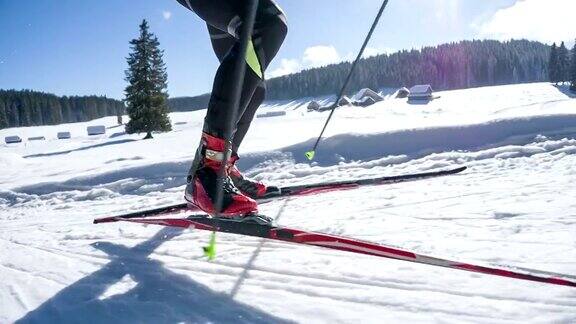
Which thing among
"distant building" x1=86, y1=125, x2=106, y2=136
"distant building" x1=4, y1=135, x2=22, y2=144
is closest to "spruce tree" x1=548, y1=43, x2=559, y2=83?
"distant building" x1=86, y1=125, x2=106, y2=136

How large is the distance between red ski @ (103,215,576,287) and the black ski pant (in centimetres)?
45

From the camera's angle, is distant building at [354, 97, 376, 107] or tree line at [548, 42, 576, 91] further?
tree line at [548, 42, 576, 91]

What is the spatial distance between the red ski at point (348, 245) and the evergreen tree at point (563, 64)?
78.4 metres

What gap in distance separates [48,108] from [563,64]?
112 m

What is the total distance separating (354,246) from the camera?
5.15ft

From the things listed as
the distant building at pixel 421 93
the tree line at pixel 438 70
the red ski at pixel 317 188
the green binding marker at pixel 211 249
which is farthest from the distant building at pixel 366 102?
the green binding marker at pixel 211 249

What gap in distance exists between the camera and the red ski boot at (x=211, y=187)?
1954 mm

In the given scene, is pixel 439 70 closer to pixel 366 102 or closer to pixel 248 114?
pixel 366 102

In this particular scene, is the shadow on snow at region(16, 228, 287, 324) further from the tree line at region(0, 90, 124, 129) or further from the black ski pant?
the tree line at region(0, 90, 124, 129)

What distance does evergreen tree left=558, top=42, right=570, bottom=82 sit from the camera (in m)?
65.6

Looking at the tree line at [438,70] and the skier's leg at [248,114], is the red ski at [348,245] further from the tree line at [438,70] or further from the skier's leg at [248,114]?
the tree line at [438,70]

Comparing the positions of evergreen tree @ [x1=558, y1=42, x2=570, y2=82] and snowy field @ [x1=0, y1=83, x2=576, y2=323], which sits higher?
evergreen tree @ [x1=558, y1=42, x2=570, y2=82]

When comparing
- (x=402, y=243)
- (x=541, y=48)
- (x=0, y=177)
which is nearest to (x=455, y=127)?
(x=402, y=243)

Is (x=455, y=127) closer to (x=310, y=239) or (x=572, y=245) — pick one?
(x=572, y=245)
